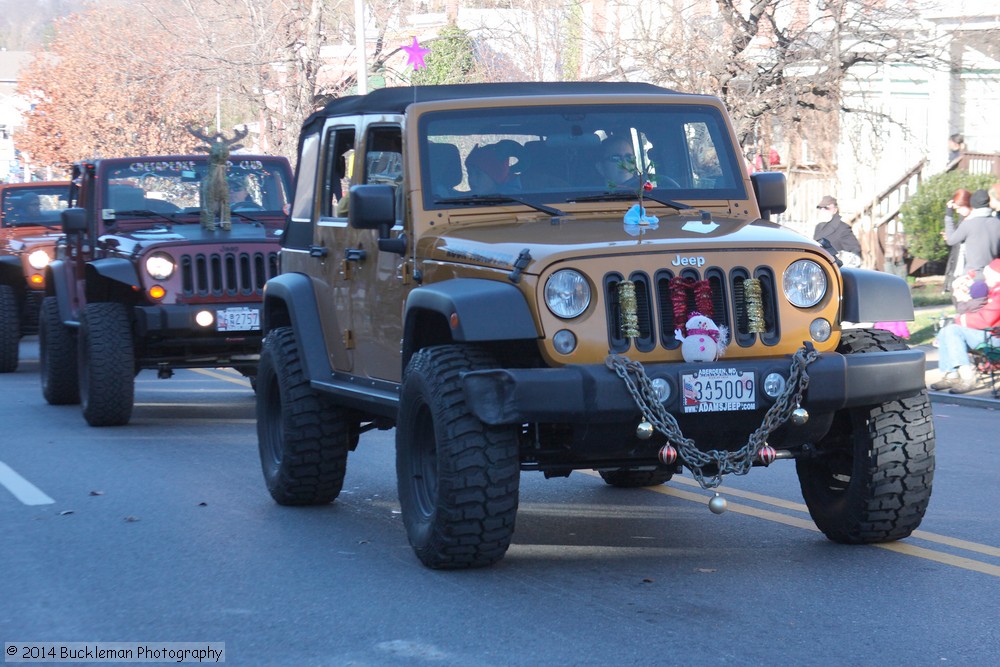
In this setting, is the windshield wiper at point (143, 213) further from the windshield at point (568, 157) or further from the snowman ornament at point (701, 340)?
the snowman ornament at point (701, 340)

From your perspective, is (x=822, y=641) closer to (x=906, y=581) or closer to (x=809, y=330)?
(x=906, y=581)

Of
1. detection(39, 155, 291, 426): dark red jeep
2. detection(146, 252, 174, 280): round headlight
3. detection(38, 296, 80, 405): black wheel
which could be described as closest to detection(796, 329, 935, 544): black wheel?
detection(39, 155, 291, 426): dark red jeep

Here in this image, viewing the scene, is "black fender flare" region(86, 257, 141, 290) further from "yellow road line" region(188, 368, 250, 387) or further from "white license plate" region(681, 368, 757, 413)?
"white license plate" region(681, 368, 757, 413)

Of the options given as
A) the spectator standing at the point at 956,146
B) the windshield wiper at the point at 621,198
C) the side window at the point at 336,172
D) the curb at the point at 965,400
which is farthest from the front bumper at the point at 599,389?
the spectator standing at the point at 956,146

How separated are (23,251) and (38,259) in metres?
0.21

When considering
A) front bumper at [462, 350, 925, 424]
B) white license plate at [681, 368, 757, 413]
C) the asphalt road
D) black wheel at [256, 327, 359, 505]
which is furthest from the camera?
black wheel at [256, 327, 359, 505]

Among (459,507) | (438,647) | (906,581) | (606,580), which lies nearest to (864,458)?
(906,581)

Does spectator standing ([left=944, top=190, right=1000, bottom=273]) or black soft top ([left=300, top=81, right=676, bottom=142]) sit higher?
black soft top ([left=300, top=81, right=676, bottom=142])

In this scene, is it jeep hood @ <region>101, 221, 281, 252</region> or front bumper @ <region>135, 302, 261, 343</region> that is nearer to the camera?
front bumper @ <region>135, 302, 261, 343</region>

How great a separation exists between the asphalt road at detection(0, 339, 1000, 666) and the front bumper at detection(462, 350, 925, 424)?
0.76 meters

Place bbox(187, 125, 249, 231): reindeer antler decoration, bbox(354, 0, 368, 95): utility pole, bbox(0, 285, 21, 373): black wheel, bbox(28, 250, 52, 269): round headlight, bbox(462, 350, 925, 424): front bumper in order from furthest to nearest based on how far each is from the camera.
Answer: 1. bbox(354, 0, 368, 95): utility pole
2. bbox(28, 250, 52, 269): round headlight
3. bbox(0, 285, 21, 373): black wheel
4. bbox(187, 125, 249, 231): reindeer antler decoration
5. bbox(462, 350, 925, 424): front bumper

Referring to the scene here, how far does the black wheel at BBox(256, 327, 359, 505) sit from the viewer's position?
28.1 ft

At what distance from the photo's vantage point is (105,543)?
779cm

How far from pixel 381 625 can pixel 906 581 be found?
2.28 metres
